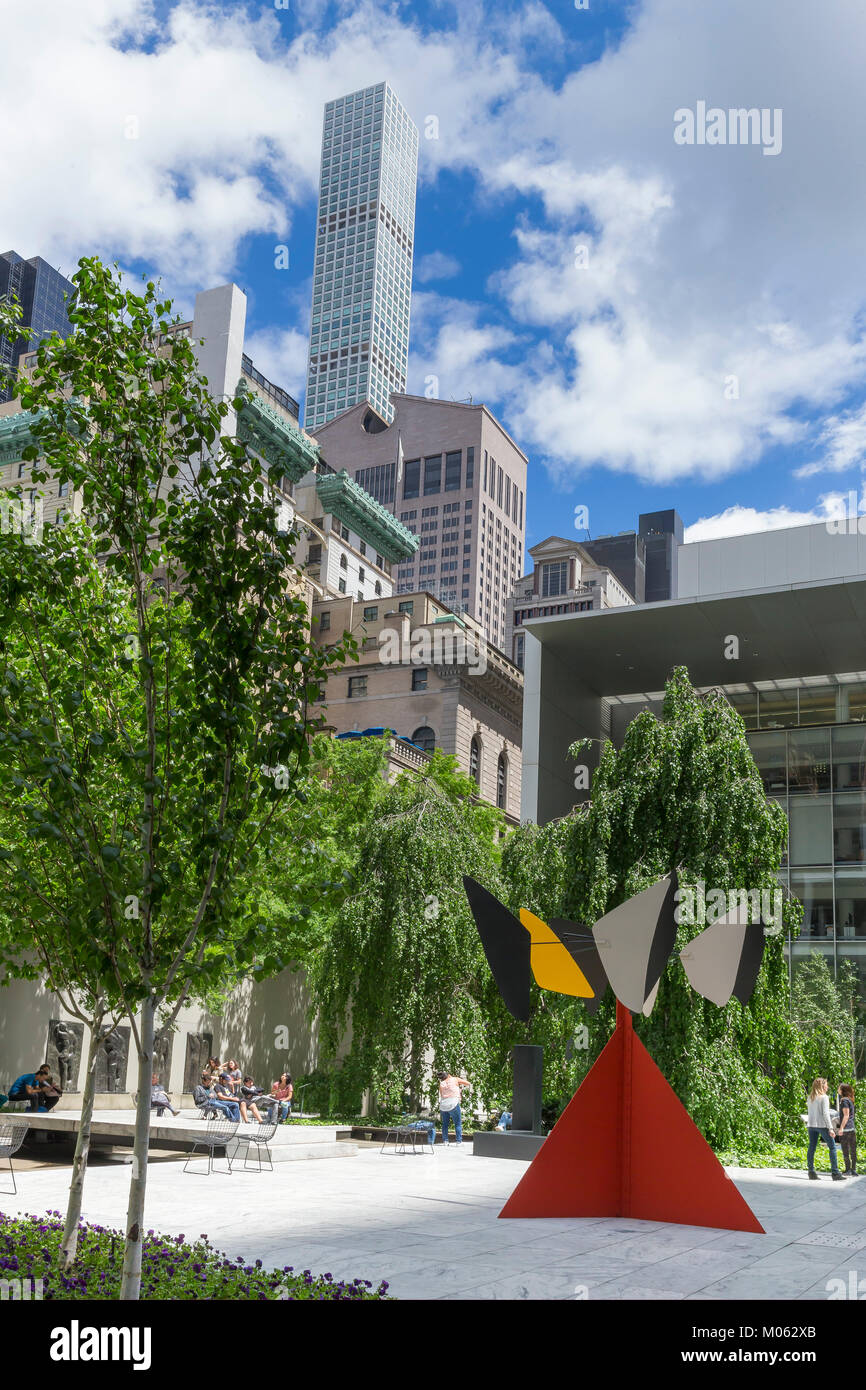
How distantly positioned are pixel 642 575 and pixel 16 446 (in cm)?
12676

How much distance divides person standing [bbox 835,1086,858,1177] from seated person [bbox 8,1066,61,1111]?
13789 mm

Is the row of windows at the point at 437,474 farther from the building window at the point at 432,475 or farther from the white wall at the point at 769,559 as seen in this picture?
the white wall at the point at 769,559

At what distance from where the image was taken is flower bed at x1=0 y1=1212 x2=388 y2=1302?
23.5 ft

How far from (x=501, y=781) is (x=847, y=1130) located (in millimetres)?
55632

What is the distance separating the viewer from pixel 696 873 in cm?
1812

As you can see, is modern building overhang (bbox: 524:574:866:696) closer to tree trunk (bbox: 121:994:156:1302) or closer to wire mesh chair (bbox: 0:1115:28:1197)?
wire mesh chair (bbox: 0:1115:28:1197)

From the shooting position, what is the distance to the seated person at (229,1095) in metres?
21.5

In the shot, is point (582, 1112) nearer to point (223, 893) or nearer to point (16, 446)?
point (223, 893)

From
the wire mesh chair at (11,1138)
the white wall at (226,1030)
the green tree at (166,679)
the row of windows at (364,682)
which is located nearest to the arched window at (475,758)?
the row of windows at (364,682)

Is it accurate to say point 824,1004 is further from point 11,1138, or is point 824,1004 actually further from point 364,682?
point 364,682

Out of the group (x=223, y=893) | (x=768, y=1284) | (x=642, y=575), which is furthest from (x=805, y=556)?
(x=642, y=575)

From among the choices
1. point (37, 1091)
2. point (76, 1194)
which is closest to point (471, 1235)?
point (76, 1194)

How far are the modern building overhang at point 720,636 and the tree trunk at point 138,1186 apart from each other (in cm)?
2744

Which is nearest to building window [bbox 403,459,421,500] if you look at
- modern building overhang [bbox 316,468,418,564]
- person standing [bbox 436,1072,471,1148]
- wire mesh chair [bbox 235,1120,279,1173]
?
modern building overhang [bbox 316,468,418,564]
